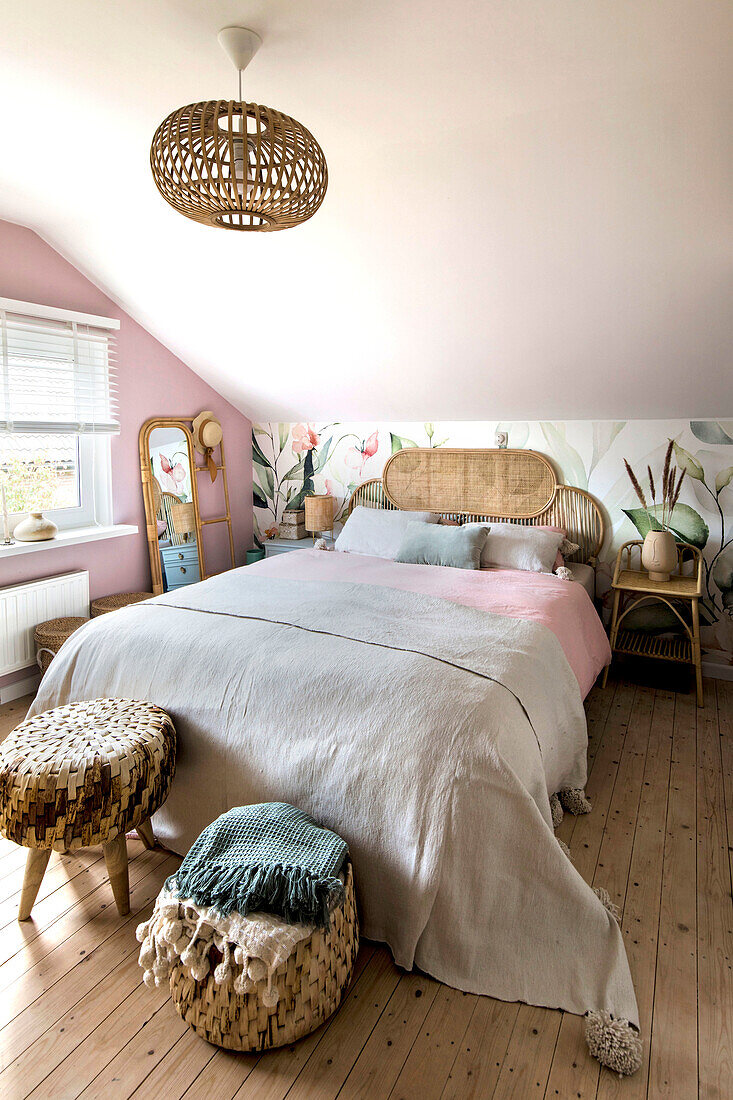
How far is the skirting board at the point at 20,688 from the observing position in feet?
10.7

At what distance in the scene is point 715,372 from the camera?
315 centimetres

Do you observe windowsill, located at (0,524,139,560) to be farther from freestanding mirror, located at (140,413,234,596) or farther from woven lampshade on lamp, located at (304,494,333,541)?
woven lampshade on lamp, located at (304,494,333,541)

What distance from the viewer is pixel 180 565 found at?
14.0 feet

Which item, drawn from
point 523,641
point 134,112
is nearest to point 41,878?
point 523,641

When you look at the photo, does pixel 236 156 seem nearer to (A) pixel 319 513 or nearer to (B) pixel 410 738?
(B) pixel 410 738

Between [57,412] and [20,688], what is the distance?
4.55ft

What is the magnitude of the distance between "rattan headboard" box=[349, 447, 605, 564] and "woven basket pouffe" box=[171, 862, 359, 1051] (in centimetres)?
274

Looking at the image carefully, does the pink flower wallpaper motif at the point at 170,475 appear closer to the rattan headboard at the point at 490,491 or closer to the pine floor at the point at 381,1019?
the rattan headboard at the point at 490,491

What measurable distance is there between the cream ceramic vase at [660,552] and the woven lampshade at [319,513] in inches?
76.2

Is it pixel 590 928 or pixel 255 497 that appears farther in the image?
pixel 255 497

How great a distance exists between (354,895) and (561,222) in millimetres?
2332

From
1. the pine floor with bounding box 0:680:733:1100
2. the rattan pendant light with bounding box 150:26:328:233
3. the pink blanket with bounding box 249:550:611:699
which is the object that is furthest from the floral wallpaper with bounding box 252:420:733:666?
the rattan pendant light with bounding box 150:26:328:233

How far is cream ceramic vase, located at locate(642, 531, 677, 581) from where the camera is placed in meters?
3.36

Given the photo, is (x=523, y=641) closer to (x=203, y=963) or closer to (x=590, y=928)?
(x=590, y=928)
